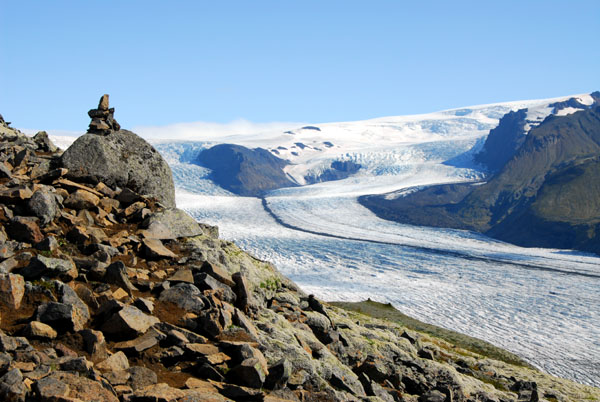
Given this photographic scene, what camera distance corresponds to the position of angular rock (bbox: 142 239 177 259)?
1138 centimetres

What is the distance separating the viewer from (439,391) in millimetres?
12992

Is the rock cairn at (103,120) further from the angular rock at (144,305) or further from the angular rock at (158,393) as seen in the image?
the angular rock at (158,393)

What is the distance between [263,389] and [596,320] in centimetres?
5655

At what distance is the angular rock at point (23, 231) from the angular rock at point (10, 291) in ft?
6.28

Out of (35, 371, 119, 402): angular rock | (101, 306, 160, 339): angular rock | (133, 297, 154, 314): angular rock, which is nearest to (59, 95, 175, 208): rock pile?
(133, 297, 154, 314): angular rock

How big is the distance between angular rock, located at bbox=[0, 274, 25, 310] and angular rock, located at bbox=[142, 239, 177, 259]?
326 centimetres

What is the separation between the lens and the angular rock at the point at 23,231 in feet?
33.1

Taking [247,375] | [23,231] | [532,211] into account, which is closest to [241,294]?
[247,375]

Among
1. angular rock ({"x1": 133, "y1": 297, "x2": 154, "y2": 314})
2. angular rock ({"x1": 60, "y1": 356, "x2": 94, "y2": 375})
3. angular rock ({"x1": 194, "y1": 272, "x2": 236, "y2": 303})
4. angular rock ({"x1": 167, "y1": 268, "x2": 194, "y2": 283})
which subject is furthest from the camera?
angular rock ({"x1": 194, "y1": 272, "x2": 236, "y2": 303})

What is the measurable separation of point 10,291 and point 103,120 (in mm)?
8854

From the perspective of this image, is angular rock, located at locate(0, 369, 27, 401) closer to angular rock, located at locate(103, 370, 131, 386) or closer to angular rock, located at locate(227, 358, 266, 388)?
angular rock, located at locate(103, 370, 131, 386)

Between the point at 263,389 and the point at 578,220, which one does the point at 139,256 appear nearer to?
the point at 263,389

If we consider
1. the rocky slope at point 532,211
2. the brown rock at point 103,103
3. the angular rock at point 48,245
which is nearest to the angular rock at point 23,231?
the angular rock at point 48,245

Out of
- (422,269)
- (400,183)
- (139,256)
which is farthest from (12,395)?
(400,183)
